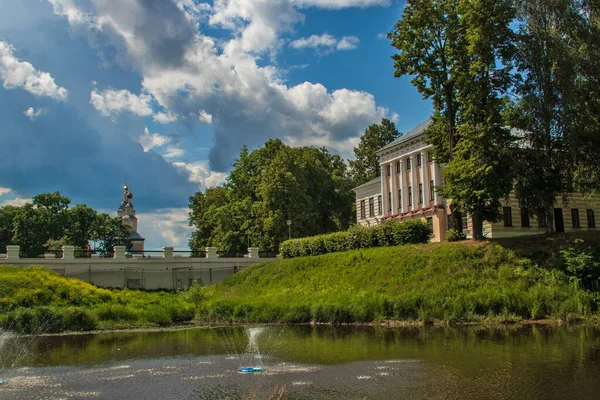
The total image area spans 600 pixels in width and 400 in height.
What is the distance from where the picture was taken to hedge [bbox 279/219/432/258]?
4412 centimetres

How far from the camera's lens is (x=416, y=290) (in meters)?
35.2

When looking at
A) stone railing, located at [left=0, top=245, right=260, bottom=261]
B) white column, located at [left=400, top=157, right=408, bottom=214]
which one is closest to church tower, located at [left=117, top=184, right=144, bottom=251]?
stone railing, located at [left=0, top=245, right=260, bottom=261]

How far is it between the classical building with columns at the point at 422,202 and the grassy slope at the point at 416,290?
1032 cm

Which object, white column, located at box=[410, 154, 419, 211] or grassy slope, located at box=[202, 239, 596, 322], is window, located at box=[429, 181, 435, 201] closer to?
white column, located at box=[410, 154, 419, 211]

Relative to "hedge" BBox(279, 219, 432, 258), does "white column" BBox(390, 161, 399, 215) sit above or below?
above

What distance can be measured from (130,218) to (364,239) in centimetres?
5718

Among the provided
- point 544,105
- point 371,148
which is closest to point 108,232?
point 371,148

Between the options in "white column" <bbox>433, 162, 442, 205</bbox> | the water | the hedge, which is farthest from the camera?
"white column" <bbox>433, 162, 442, 205</bbox>

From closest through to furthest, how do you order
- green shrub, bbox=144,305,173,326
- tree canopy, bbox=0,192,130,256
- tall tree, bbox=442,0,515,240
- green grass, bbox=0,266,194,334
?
1. green grass, bbox=0,266,194,334
2. green shrub, bbox=144,305,173,326
3. tall tree, bbox=442,0,515,240
4. tree canopy, bbox=0,192,130,256

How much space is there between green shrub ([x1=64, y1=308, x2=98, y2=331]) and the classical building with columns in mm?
28525

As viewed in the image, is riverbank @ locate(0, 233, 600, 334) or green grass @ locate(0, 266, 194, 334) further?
green grass @ locate(0, 266, 194, 334)

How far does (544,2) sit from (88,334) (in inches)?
1342

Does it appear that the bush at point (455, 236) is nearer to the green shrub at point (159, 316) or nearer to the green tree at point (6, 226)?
the green shrub at point (159, 316)

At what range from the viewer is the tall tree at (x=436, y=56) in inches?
1626
